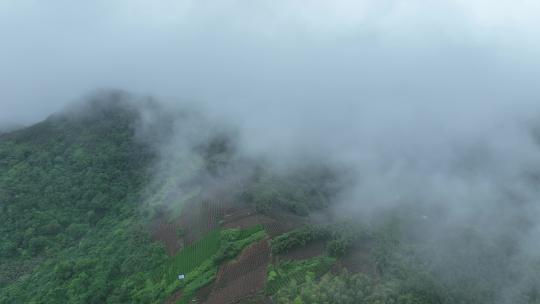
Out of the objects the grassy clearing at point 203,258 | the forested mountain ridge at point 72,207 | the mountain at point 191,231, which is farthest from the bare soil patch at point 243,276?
the forested mountain ridge at point 72,207

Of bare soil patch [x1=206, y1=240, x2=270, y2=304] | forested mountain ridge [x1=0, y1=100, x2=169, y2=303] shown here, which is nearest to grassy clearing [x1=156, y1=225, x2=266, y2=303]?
bare soil patch [x1=206, y1=240, x2=270, y2=304]

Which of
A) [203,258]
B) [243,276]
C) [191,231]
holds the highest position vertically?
[191,231]

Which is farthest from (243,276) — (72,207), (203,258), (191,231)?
(72,207)

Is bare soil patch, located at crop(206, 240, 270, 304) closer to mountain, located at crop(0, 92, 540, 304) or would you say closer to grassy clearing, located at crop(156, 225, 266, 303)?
mountain, located at crop(0, 92, 540, 304)

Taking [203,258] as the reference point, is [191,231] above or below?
above

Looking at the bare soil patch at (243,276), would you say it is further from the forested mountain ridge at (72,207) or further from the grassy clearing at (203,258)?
the forested mountain ridge at (72,207)

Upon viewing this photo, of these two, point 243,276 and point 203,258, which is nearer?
point 243,276

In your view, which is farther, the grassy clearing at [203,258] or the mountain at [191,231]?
the grassy clearing at [203,258]

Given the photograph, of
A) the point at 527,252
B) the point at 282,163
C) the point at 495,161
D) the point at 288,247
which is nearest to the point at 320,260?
the point at 288,247

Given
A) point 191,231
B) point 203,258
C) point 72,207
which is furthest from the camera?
point 72,207

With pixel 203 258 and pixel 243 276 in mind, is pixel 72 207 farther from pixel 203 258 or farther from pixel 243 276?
pixel 243 276
